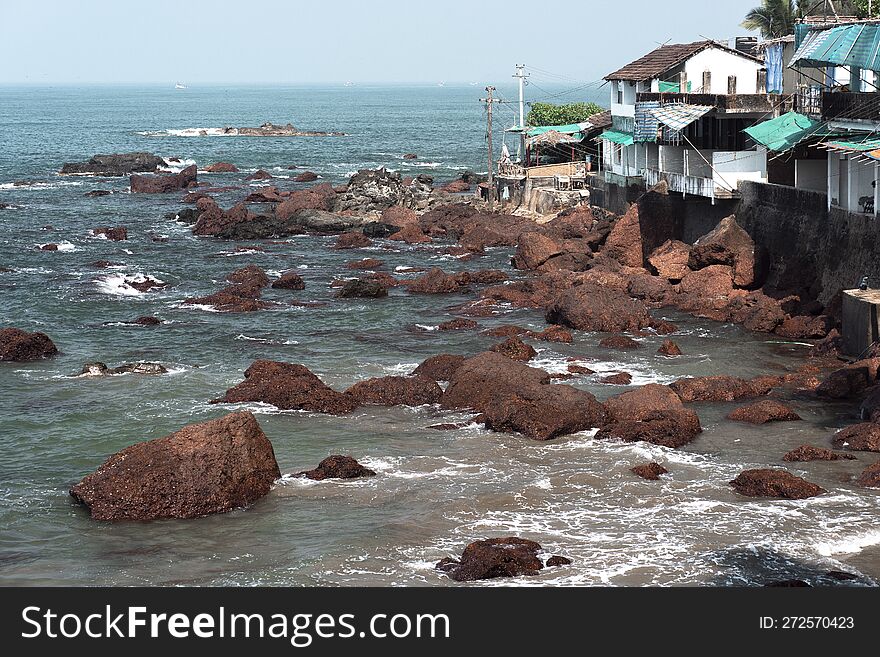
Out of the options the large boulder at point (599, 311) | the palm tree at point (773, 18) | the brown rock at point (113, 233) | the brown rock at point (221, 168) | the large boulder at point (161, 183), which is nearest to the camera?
the large boulder at point (599, 311)

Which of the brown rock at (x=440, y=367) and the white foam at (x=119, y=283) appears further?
the white foam at (x=119, y=283)

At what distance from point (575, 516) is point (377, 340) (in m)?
16.8

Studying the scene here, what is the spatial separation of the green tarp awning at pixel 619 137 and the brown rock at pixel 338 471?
1309 inches

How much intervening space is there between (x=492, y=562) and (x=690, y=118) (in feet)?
101

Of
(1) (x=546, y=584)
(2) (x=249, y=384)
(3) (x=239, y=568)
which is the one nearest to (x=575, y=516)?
(1) (x=546, y=584)

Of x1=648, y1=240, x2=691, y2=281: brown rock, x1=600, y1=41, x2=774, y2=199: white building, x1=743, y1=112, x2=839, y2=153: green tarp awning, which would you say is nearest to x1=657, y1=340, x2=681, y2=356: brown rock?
x1=743, y1=112, x2=839, y2=153: green tarp awning

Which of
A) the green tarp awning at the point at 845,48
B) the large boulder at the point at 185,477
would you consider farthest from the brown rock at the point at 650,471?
the green tarp awning at the point at 845,48

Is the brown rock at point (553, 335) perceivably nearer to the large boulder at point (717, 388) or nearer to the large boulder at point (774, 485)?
the large boulder at point (717, 388)

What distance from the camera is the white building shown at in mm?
46938

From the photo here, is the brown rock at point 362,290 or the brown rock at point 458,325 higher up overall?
the brown rock at point 362,290

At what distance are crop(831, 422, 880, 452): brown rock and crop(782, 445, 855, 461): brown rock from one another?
2.24 feet

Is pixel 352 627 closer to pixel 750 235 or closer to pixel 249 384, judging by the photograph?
pixel 249 384

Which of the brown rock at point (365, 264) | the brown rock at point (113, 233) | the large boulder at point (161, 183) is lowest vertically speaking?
the brown rock at point (365, 264)

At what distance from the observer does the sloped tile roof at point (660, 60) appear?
54.5 meters
